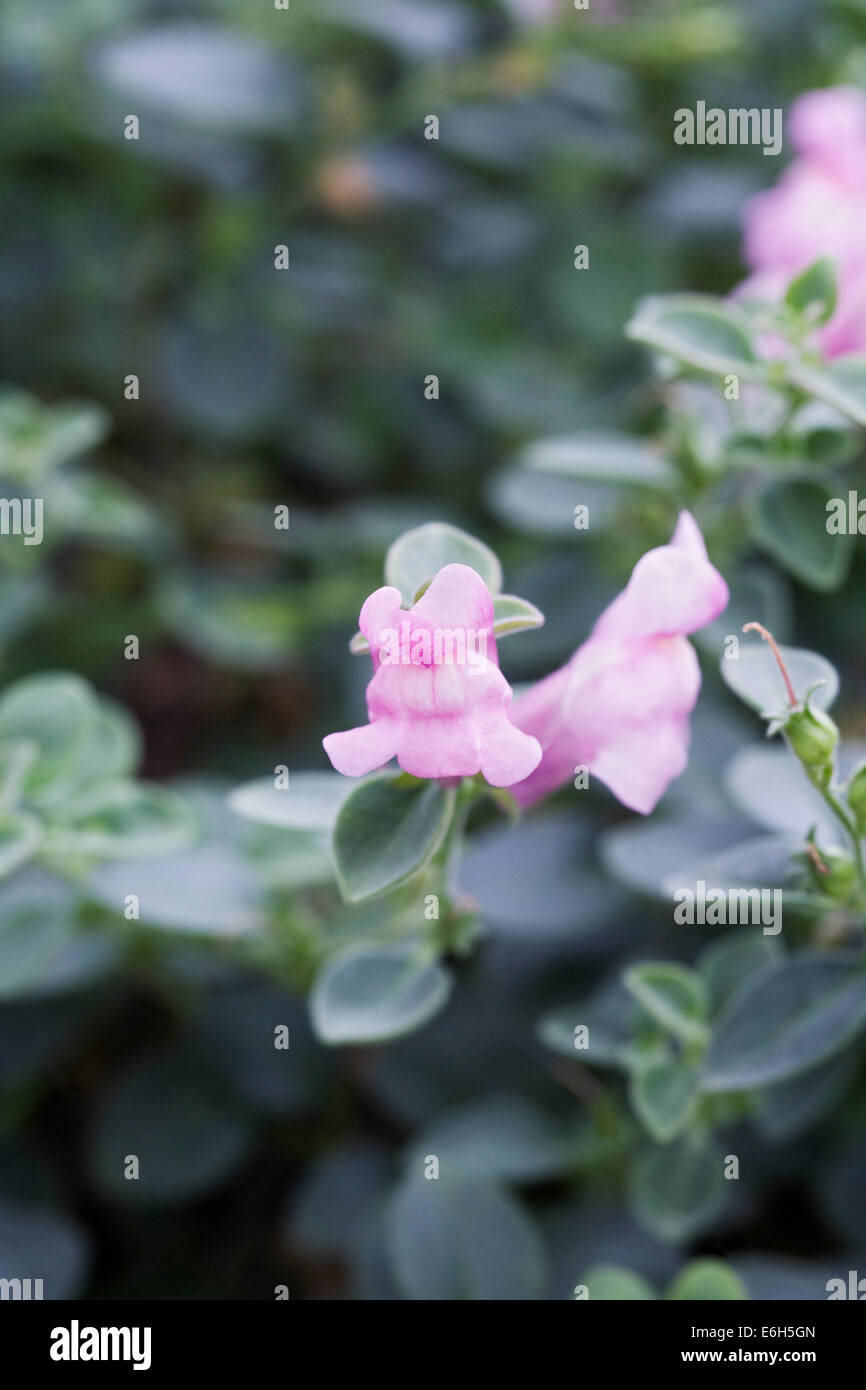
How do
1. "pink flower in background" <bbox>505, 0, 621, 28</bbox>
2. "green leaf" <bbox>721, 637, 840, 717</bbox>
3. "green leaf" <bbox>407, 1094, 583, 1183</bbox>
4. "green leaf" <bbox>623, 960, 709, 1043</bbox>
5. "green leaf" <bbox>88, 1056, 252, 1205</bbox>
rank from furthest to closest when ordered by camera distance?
1. "pink flower in background" <bbox>505, 0, 621, 28</bbox>
2. "green leaf" <bbox>88, 1056, 252, 1205</bbox>
3. "green leaf" <bbox>407, 1094, 583, 1183</bbox>
4. "green leaf" <bbox>623, 960, 709, 1043</bbox>
5. "green leaf" <bbox>721, 637, 840, 717</bbox>

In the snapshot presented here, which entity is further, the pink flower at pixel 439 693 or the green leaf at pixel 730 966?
the green leaf at pixel 730 966

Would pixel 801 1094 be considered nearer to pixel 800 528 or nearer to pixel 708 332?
pixel 800 528

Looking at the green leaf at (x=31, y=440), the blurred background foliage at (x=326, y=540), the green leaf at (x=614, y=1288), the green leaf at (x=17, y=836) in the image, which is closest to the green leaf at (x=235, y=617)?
the blurred background foliage at (x=326, y=540)

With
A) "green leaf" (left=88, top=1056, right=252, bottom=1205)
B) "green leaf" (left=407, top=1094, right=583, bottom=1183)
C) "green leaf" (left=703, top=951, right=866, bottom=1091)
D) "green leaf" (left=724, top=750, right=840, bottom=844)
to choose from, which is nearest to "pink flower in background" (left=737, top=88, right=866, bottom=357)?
"green leaf" (left=724, top=750, right=840, bottom=844)

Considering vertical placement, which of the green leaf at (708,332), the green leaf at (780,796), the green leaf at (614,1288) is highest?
the green leaf at (708,332)

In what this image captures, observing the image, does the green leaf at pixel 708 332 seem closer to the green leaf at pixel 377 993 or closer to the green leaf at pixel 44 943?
the green leaf at pixel 377 993

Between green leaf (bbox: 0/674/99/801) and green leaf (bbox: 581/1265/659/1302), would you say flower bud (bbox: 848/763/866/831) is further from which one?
green leaf (bbox: 0/674/99/801)

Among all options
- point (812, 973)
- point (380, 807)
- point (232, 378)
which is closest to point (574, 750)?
point (380, 807)

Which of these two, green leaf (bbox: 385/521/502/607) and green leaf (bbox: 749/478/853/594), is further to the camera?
green leaf (bbox: 749/478/853/594)
